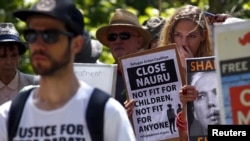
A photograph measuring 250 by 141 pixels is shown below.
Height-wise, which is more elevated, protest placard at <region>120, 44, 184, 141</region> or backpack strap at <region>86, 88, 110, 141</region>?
backpack strap at <region>86, 88, 110, 141</region>

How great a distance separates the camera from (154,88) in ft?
29.1

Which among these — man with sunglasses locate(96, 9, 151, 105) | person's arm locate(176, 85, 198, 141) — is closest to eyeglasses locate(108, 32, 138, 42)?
man with sunglasses locate(96, 9, 151, 105)

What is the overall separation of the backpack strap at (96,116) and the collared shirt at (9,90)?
327 cm

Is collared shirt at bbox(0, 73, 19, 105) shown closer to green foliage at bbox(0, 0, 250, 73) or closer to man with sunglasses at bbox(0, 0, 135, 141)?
man with sunglasses at bbox(0, 0, 135, 141)

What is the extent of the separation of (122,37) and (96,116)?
3092 mm

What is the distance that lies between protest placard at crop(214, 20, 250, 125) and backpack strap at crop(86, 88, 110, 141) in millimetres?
Result: 817

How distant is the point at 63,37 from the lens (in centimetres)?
646

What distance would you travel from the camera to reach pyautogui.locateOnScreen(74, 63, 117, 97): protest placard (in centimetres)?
853

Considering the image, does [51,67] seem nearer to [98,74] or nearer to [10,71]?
[98,74]

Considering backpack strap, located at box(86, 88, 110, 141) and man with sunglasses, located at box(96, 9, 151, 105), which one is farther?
man with sunglasses, located at box(96, 9, 151, 105)

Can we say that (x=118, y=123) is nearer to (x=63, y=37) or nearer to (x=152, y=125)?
(x=63, y=37)

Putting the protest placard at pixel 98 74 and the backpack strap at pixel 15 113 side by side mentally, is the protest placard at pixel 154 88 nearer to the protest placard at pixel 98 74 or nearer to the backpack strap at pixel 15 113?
the protest placard at pixel 98 74

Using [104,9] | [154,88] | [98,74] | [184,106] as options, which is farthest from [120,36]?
[104,9]

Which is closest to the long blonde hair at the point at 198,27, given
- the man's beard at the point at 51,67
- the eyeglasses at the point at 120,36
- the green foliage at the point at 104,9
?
the eyeglasses at the point at 120,36
